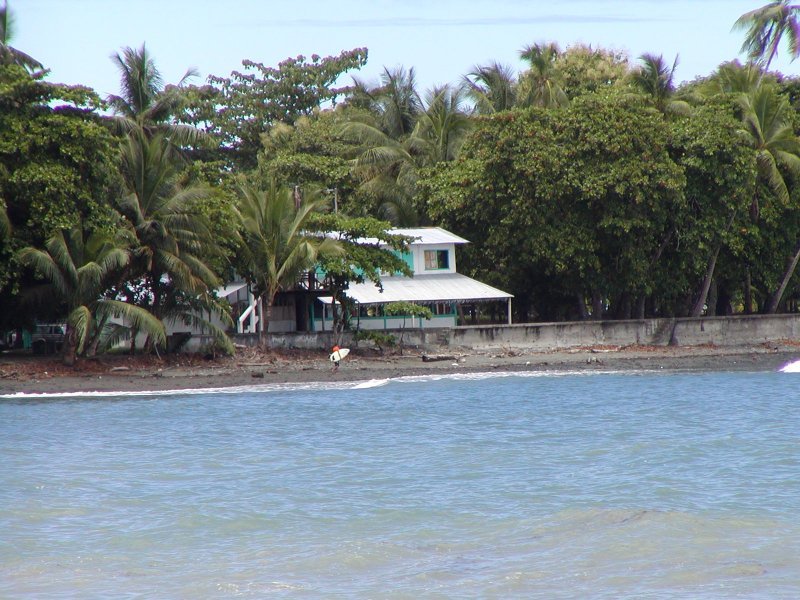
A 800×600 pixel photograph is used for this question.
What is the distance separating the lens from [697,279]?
40531 millimetres

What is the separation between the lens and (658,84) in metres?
39.0

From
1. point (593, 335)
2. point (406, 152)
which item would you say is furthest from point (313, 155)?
point (593, 335)

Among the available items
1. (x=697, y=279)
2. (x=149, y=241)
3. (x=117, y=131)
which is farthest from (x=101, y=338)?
(x=697, y=279)

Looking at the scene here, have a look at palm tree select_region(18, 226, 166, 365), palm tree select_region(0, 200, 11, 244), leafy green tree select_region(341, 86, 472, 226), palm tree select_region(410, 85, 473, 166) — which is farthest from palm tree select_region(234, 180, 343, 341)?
palm tree select_region(410, 85, 473, 166)

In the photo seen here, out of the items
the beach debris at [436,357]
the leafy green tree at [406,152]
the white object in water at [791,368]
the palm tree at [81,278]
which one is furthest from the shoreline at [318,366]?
the leafy green tree at [406,152]

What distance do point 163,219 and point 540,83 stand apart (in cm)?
1981

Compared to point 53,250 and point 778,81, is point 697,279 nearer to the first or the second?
point 778,81

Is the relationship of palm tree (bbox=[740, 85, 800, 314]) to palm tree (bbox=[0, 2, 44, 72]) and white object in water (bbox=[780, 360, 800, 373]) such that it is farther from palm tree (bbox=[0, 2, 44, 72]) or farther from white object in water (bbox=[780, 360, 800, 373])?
palm tree (bbox=[0, 2, 44, 72])

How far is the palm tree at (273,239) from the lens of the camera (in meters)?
31.2

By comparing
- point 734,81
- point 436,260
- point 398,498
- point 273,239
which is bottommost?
point 398,498

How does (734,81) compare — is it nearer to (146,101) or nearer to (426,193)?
(426,193)

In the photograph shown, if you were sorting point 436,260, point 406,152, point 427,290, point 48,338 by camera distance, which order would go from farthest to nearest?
point 406,152 → point 436,260 → point 427,290 → point 48,338

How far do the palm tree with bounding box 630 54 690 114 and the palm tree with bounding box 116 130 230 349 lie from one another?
715 inches

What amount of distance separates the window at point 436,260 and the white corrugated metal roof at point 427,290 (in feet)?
1.09
